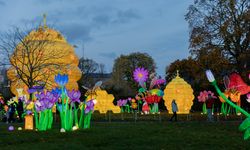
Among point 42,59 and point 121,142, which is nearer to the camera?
point 121,142

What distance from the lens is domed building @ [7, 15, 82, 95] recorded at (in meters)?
35.7

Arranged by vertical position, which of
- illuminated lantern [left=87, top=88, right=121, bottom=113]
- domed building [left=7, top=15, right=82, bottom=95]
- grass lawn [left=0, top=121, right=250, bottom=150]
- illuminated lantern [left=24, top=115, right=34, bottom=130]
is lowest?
grass lawn [left=0, top=121, right=250, bottom=150]

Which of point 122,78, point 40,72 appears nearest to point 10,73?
point 40,72

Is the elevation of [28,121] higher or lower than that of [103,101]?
lower

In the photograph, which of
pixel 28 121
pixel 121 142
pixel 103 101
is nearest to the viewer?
pixel 121 142

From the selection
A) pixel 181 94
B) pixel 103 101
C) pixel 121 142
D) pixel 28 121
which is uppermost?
pixel 181 94

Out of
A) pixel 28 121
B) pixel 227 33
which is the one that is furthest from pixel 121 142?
pixel 227 33

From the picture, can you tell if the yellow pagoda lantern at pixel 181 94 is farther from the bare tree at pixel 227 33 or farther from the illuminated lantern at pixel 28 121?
the illuminated lantern at pixel 28 121

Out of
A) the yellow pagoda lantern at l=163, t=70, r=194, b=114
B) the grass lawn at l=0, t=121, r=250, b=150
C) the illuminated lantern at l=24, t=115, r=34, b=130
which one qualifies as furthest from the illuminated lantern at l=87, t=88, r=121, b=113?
the grass lawn at l=0, t=121, r=250, b=150

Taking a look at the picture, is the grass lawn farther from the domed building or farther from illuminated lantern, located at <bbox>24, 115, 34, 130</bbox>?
the domed building

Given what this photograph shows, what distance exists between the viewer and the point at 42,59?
3669 centimetres

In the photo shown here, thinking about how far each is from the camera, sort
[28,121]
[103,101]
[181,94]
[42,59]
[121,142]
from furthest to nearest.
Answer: [103,101]
[181,94]
[42,59]
[28,121]
[121,142]

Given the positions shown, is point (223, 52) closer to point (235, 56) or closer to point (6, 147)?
point (235, 56)

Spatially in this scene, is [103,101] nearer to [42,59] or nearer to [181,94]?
[42,59]
